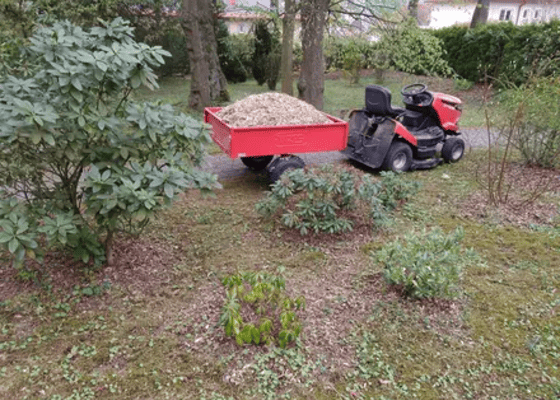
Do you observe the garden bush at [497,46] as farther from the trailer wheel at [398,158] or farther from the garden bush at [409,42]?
the trailer wheel at [398,158]

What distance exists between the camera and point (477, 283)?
3.85m

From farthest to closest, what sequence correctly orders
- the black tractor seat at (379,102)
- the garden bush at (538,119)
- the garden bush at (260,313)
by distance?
the black tractor seat at (379,102) < the garden bush at (538,119) < the garden bush at (260,313)

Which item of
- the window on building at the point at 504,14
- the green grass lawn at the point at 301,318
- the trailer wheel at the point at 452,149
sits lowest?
the green grass lawn at the point at 301,318

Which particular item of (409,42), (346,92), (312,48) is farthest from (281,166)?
(346,92)

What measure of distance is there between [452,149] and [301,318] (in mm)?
5074

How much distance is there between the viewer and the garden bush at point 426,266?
10.9ft

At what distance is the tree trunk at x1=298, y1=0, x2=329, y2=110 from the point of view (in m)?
8.88

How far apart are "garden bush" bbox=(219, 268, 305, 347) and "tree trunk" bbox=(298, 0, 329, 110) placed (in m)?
7.12

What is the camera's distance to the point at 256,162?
260 inches

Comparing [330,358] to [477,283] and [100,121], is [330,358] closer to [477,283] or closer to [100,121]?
[477,283]

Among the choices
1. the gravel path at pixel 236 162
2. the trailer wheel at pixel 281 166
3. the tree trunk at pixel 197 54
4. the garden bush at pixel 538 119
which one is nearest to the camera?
the trailer wheel at pixel 281 166

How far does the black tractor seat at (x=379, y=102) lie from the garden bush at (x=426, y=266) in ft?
10.4

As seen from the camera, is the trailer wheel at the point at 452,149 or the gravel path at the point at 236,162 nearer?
the gravel path at the point at 236,162

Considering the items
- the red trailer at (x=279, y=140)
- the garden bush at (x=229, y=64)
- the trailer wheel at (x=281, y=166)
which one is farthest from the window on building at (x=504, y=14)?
the trailer wheel at (x=281, y=166)
